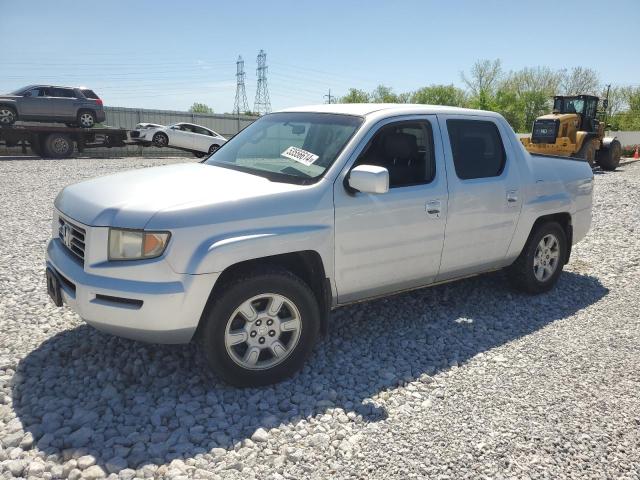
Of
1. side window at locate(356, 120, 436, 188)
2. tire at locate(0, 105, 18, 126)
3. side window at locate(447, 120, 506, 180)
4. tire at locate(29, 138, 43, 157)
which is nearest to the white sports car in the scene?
tire at locate(29, 138, 43, 157)

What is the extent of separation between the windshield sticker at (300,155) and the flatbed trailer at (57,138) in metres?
18.1

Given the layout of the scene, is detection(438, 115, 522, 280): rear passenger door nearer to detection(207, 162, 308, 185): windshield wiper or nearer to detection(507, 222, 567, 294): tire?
detection(507, 222, 567, 294): tire

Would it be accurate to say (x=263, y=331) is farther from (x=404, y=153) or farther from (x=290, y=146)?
(x=404, y=153)

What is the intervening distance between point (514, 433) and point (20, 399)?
296cm

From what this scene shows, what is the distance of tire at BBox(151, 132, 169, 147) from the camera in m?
22.8

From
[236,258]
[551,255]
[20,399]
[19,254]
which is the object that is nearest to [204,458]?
[236,258]

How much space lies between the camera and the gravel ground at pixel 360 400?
2.70 m

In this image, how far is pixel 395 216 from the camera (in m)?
3.81

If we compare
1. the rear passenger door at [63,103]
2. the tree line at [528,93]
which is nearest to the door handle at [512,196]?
the rear passenger door at [63,103]

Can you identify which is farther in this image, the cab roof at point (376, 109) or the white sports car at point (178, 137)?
the white sports car at point (178, 137)

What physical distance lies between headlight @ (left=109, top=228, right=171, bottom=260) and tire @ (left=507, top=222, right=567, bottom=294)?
3.57 m

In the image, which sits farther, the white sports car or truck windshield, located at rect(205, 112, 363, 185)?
the white sports car

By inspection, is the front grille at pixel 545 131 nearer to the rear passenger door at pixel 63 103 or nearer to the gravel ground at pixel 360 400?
the gravel ground at pixel 360 400

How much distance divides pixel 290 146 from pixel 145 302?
5.46 feet
